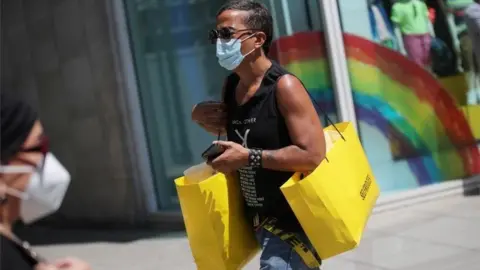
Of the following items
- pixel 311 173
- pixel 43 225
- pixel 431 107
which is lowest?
pixel 43 225

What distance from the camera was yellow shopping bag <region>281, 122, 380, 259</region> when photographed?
2656mm

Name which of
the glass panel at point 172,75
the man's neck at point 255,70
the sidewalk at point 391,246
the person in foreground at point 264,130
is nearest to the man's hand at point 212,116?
the person in foreground at point 264,130

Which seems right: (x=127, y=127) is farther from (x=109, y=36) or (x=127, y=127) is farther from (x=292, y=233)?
(x=292, y=233)

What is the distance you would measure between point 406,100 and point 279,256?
4294 mm

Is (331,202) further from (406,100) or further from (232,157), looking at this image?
(406,100)

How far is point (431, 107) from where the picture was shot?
684 cm

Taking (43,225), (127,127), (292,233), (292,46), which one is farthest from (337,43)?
(43,225)

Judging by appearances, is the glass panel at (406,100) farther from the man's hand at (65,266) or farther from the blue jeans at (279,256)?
the man's hand at (65,266)

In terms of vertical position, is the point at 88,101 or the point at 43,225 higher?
the point at 88,101

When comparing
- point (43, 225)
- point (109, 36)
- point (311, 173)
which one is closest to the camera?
point (311, 173)

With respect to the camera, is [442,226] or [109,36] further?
[109,36]

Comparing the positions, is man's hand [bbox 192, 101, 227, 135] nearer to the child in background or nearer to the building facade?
the building facade

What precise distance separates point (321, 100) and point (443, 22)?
1.54 metres

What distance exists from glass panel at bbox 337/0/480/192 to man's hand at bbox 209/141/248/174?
409cm
